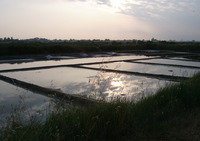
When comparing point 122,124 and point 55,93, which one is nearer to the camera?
point 122,124

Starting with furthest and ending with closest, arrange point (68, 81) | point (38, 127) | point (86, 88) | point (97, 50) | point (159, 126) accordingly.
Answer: point (97, 50)
point (68, 81)
point (86, 88)
point (159, 126)
point (38, 127)

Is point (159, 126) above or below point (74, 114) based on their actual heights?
below

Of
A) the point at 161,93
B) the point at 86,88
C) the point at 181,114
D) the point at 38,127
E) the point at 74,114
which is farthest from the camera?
the point at 86,88

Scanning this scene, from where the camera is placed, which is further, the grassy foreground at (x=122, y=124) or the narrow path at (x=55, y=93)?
the narrow path at (x=55, y=93)

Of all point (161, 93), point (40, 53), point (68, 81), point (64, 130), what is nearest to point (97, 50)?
point (40, 53)

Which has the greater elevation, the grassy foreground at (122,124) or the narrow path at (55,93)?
the grassy foreground at (122,124)

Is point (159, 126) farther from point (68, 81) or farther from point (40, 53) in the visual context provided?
point (40, 53)

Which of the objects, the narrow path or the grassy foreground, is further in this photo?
the narrow path

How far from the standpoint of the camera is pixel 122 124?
263 cm

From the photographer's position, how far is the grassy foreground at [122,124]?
6.93ft

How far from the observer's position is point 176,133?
2561 millimetres

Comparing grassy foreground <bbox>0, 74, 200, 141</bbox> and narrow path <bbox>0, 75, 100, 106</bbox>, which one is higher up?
grassy foreground <bbox>0, 74, 200, 141</bbox>

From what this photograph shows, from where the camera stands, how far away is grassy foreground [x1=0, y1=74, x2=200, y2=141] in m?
2.11

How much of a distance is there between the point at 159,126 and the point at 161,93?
0.92 m
